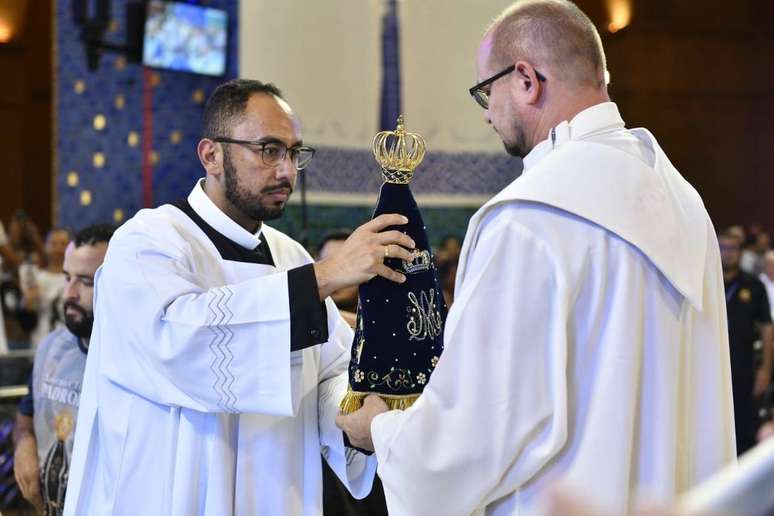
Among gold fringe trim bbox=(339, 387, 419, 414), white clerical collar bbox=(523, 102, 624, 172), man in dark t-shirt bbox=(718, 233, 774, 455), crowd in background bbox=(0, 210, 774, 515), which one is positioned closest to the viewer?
white clerical collar bbox=(523, 102, 624, 172)

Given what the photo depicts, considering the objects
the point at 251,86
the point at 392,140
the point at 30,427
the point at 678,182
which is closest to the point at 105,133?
the point at 30,427

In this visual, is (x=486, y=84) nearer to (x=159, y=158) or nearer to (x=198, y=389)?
(x=198, y=389)

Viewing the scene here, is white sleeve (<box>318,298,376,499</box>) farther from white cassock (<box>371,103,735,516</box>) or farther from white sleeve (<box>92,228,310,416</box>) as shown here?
white cassock (<box>371,103,735,516</box>)

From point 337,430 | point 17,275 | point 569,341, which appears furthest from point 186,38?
point 569,341

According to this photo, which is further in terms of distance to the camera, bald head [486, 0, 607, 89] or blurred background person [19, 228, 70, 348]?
blurred background person [19, 228, 70, 348]

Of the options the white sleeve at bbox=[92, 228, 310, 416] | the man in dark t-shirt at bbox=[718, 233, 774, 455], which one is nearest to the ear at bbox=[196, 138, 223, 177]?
the white sleeve at bbox=[92, 228, 310, 416]

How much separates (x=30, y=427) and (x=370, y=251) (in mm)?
1694

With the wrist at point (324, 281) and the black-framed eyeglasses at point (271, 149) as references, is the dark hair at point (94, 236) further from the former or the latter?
the wrist at point (324, 281)

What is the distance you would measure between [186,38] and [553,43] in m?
6.53

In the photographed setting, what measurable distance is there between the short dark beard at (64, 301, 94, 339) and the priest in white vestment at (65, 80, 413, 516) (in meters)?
0.57

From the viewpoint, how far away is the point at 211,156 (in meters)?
2.89

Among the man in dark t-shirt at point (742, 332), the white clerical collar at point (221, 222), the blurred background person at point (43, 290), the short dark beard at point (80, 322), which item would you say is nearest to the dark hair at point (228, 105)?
the white clerical collar at point (221, 222)

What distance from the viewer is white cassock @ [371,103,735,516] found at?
6.05ft

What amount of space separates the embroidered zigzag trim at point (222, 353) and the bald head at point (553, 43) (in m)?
0.87
